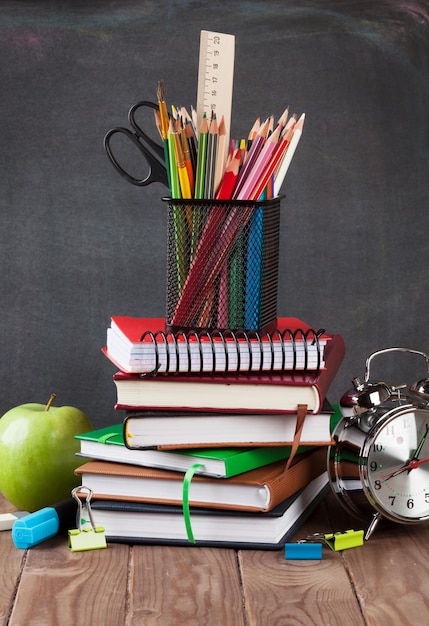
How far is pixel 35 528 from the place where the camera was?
3.70ft

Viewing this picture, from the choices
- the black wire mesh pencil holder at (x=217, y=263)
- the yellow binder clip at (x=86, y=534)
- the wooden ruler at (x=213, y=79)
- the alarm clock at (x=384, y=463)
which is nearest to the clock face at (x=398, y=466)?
the alarm clock at (x=384, y=463)

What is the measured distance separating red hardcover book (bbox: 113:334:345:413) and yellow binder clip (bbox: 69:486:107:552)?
138mm

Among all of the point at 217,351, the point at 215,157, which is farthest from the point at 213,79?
the point at 217,351

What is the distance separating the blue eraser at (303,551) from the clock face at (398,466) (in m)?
0.09

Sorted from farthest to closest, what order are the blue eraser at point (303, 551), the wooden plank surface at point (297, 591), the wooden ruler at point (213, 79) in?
the wooden ruler at point (213, 79) < the blue eraser at point (303, 551) < the wooden plank surface at point (297, 591)

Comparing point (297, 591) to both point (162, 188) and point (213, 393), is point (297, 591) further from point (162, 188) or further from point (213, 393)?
point (162, 188)

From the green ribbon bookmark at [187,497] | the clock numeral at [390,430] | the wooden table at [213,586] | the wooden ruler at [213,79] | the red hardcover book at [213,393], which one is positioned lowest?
the wooden table at [213,586]

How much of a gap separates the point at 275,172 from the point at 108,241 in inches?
19.8

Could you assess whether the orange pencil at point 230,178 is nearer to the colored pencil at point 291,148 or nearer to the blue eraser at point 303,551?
the colored pencil at point 291,148

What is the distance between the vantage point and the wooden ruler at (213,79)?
1.19m

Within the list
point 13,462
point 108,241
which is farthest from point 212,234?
point 108,241

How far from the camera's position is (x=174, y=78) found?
1.59 meters

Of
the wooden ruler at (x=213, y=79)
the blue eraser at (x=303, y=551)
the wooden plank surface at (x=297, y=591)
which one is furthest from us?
the wooden ruler at (x=213, y=79)

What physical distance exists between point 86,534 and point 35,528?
0.06 m
